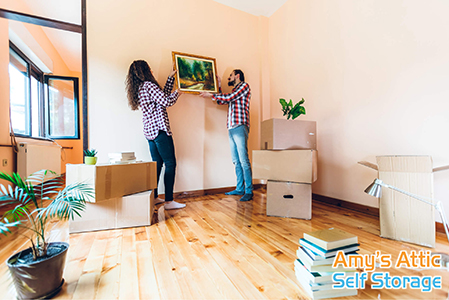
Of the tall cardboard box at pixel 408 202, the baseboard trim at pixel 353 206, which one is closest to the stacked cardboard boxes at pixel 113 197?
the tall cardboard box at pixel 408 202

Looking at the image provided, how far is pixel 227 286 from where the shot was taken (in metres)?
0.89

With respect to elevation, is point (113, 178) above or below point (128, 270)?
above

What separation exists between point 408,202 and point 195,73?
207 centimetres

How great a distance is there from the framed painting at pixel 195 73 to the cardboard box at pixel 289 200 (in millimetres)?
1229

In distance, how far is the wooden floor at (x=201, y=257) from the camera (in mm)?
857

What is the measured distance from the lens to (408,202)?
4.26 feet

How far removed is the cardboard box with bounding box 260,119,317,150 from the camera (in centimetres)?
189

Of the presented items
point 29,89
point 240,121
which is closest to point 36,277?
point 240,121

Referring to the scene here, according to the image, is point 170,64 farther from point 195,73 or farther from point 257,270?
point 257,270

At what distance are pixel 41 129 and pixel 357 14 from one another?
470 centimetres

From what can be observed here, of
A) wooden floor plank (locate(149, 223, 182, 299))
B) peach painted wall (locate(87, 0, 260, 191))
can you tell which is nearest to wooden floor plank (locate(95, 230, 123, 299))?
wooden floor plank (locate(149, 223, 182, 299))

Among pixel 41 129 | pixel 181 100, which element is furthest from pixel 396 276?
pixel 41 129

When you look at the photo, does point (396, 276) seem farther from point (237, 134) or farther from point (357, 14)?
point (357, 14)

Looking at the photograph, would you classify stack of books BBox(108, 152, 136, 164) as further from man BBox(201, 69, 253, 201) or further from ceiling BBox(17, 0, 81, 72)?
ceiling BBox(17, 0, 81, 72)
